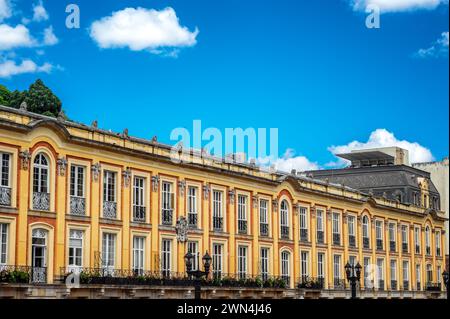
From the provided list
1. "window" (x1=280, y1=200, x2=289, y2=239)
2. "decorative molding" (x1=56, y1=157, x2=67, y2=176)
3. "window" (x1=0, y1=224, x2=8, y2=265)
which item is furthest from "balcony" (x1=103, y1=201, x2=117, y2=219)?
"window" (x1=280, y1=200, x2=289, y2=239)

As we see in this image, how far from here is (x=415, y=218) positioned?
76.4 m

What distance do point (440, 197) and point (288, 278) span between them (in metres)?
35.9

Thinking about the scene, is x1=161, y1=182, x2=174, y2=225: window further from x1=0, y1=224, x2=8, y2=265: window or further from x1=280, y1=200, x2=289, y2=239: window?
x1=280, y1=200, x2=289, y2=239: window

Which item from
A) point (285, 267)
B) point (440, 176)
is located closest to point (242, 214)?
point (285, 267)

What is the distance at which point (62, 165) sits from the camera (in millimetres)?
40906

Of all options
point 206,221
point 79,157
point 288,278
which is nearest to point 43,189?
point 79,157

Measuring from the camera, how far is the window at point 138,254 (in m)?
45.1

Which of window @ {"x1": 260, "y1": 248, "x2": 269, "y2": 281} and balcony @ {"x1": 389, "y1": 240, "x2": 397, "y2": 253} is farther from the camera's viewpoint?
balcony @ {"x1": 389, "y1": 240, "x2": 397, "y2": 253}

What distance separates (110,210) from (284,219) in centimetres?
1752

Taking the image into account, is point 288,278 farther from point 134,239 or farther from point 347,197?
point 134,239

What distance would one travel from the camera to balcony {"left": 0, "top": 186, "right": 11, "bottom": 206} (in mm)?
38009

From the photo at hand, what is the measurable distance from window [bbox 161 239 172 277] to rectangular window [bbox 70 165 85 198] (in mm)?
6863

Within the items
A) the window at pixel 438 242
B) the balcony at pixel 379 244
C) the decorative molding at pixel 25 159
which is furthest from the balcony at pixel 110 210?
the window at pixel 438 242

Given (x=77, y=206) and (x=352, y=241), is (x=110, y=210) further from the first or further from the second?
(x=352, y=241)
